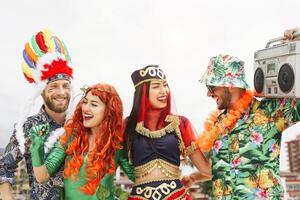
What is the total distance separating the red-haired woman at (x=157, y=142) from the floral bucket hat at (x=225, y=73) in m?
0.39

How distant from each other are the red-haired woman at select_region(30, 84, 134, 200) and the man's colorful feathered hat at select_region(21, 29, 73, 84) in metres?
0.39

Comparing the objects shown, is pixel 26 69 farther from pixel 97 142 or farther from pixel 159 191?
pixel 159 191

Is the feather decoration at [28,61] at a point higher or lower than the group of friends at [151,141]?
higher

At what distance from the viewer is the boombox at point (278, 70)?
3709 millimetres

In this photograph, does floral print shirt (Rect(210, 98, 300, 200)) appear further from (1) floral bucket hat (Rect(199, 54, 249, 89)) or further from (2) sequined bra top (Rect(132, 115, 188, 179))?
(2) sequined bra top (Rect(132, 115, 188, 179))

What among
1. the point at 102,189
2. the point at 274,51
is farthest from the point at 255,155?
the point at 102,189

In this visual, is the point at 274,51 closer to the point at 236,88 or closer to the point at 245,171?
the point at 236,88

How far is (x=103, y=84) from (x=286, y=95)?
1417 millimetres

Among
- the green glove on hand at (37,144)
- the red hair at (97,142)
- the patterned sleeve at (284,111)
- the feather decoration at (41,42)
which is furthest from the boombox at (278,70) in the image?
the feather decoration at (41,42)

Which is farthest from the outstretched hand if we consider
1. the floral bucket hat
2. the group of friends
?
the floral bucket hat

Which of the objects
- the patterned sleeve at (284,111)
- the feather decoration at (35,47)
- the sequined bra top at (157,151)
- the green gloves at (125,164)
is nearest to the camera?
the patterned sleeve at (284,111)

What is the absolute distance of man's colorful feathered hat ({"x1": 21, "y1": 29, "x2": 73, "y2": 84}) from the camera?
4.43m

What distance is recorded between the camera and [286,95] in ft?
12.3

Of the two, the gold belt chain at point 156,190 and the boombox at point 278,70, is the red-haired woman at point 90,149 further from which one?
the boombox at point 278,70
